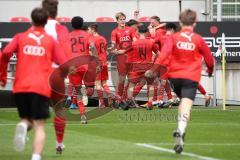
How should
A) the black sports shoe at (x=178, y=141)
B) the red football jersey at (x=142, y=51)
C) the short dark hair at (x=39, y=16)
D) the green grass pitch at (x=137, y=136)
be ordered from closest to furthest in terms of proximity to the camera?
1. the short dark hair at (x=39, y=16)
2. the black sports shoe at (x=178, y=141)
3. the green grass pitch at (x=137, y=136)
4. the red football jersey at (x=142, y=51)

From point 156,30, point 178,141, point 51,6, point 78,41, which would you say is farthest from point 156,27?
point 178,141

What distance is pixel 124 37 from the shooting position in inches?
993

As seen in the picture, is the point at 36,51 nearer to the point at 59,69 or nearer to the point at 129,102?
the point at 59,69

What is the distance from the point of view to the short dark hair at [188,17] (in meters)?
13.7

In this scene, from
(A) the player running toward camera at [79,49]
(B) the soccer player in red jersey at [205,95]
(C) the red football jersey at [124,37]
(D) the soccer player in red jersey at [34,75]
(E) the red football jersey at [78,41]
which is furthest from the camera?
(C) the red football jersey at [124,37]

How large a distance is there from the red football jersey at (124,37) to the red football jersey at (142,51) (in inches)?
10.3

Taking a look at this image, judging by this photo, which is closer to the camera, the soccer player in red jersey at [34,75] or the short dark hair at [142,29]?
the soccer player in red jersey at [34,75]

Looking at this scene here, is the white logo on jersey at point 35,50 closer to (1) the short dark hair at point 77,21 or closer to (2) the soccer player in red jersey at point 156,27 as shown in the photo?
(1) the short dark hair at point 77,21

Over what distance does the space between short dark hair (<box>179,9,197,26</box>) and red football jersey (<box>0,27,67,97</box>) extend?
2904mm

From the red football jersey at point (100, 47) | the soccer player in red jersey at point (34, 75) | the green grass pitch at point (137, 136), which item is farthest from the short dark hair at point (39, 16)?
the red football jersey at point (100, 47)

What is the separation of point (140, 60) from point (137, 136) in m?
8.28

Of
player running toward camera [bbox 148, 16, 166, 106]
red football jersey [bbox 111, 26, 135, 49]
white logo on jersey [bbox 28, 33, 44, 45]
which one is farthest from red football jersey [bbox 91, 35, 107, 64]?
white logo on jersey [bbox 28, 33, 44, 45]

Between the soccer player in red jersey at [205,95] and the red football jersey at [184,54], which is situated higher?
the red football jersey at [184,54]

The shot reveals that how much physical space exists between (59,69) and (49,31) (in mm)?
737
